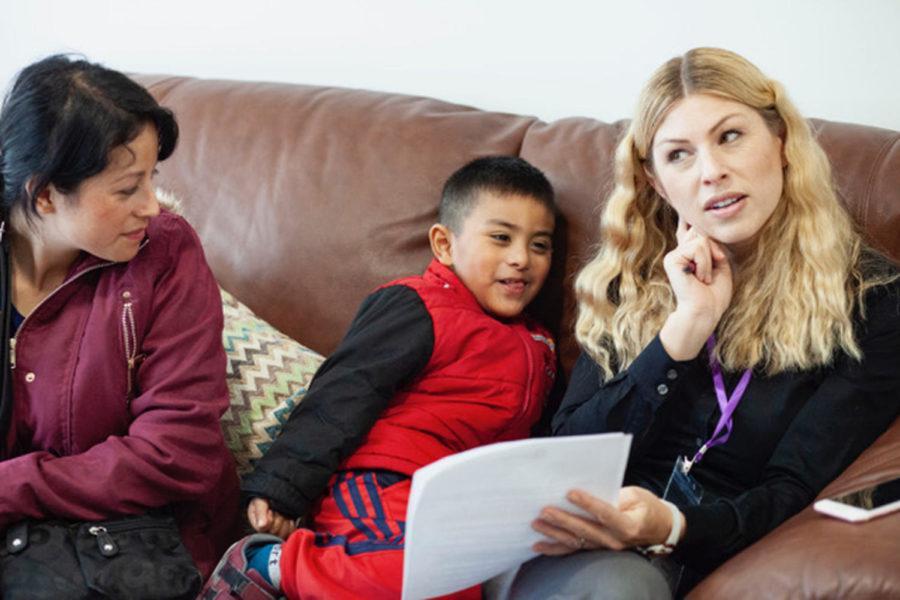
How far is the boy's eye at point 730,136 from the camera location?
175 cm

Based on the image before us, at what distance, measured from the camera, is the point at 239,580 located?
1.72 meters

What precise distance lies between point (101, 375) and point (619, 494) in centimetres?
78

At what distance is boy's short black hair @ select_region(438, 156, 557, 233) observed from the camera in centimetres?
203

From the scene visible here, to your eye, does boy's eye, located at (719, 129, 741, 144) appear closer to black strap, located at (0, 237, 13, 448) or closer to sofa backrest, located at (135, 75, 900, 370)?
sofa backrest, located at (135, 75, 900, 370)

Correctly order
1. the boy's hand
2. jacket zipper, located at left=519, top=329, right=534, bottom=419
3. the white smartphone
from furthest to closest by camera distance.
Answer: jacket zipper, located at left=519, top=329, right=534, bottom=419
the boy's hand
the white smartphone

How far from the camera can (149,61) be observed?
9.22 ft

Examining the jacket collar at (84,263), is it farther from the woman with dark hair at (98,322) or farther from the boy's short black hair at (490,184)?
the boy's short black hair at (490,184)

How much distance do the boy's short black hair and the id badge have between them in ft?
1.69

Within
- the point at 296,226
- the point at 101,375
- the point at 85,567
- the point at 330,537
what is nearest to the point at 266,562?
the point at 330,537

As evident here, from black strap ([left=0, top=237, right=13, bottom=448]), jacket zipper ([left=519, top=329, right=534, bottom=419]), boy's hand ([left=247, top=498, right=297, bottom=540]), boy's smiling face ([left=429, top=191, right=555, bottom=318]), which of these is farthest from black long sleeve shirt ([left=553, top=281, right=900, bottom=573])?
Result: black strap ([left=0, top=237, right=13, bottom=448])

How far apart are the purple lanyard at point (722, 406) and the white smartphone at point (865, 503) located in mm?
257

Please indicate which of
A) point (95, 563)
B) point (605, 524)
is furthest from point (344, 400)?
point (605, 524)

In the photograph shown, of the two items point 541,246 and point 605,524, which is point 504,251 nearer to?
point 541,246

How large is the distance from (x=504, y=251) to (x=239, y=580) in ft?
2.28
